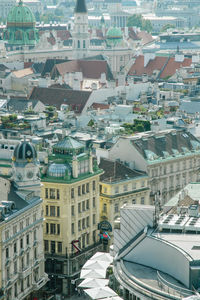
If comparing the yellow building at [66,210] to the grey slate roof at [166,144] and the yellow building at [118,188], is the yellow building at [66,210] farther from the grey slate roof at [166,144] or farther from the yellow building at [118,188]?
the grey slate roof at [166,144]

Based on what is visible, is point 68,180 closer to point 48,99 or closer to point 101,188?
point 101,188

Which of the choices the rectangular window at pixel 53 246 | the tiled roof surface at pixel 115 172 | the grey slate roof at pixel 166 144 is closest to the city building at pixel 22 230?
the rectangular window at pixel 53 246

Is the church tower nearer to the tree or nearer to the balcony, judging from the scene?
the balcony

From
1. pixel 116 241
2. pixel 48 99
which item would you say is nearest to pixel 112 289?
pixel 116 241

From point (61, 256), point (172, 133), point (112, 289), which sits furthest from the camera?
point (172, 133)

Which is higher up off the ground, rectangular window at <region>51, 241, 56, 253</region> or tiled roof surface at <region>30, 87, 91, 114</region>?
tiled roof surface at <region>30, 87, 91, 114</region>

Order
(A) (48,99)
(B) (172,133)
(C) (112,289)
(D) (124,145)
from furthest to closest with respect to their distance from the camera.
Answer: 1. (A) (48,99)
2. (B) (172,133)
3. (D) (124,145)
4. (C) (112,289)

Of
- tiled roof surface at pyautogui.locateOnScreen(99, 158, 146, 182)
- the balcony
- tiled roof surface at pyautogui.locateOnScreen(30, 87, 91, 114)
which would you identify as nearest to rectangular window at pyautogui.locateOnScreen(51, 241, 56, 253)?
the balcony
